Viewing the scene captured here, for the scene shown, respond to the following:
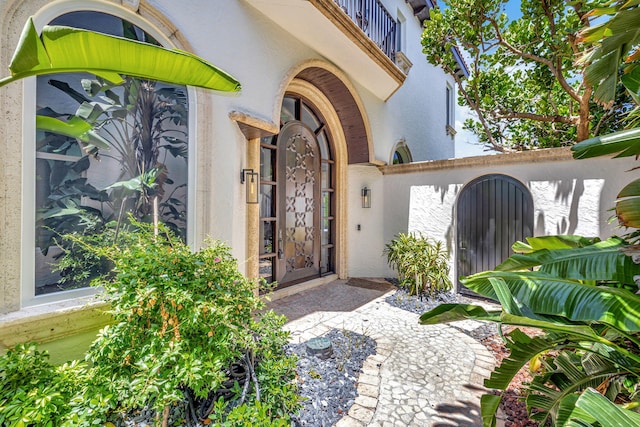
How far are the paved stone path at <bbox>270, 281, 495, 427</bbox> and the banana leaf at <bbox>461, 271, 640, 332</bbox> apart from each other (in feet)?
5.32

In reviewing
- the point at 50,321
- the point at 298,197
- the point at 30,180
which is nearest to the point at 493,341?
the point at 298,197

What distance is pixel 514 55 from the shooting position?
680 cm

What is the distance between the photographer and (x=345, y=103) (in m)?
7.18

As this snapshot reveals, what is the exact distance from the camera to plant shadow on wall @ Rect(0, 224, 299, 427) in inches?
73.4

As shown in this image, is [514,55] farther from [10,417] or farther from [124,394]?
[10,417]

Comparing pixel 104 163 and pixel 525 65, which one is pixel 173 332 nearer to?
pixel 104 163

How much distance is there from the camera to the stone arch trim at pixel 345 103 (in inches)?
247

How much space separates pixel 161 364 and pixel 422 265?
5.46 metres

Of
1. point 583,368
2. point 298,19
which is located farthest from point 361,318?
point 298,19

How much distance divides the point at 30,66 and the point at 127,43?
0.44 meters

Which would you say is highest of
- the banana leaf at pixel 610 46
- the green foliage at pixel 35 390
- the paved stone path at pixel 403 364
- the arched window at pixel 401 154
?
the arched window at pixel 401 154

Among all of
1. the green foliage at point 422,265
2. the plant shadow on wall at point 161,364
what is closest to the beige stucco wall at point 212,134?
the plant shadow on wall at point 161,364

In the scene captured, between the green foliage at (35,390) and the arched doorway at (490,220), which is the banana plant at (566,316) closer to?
the green foliage at (35,390)

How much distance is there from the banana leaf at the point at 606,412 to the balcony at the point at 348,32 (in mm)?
5876
